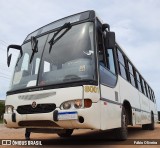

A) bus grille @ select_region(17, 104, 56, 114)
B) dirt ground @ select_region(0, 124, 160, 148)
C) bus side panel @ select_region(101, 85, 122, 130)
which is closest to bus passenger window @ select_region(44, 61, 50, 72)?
bus grille @ select_region(17, 104, 56, 114)

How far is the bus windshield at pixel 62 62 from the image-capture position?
20.9ft

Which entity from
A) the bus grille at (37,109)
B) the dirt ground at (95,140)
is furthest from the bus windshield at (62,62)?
the dirt ground at (95,140)

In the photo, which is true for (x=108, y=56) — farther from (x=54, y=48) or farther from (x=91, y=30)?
(x=54, y=48)

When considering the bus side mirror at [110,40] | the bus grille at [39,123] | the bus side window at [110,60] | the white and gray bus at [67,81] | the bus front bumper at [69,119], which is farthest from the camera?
the bus side window at [110,60]

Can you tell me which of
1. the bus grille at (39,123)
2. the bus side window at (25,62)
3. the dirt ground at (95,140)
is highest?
the bus side window at (25,62)

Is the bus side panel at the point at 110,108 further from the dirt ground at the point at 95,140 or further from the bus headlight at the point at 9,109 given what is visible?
the bus headlight at the point at 9,109

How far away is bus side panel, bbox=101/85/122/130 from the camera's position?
6.34m

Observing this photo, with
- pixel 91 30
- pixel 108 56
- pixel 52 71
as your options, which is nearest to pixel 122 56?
pixel 108 56

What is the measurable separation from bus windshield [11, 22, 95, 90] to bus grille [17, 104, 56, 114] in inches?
19.9

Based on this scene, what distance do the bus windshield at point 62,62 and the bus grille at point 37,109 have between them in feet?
1.65

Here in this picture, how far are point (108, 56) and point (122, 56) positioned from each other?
2.36 m

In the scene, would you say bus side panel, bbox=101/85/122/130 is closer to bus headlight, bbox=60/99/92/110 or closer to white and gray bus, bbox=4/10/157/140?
white and gray bus, bbox=4/10/157/140

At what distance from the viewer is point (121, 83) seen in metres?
8.62

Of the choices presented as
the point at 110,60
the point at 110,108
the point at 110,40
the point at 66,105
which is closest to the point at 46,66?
the point at 66,105
